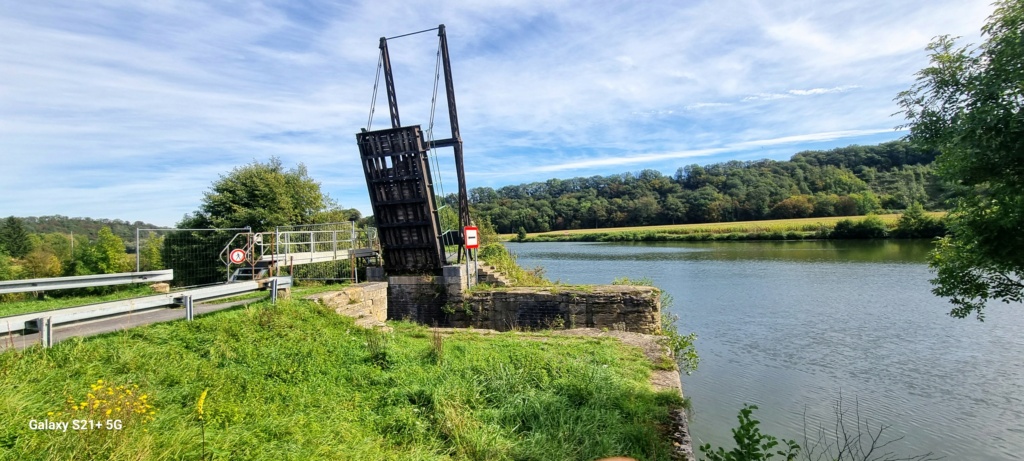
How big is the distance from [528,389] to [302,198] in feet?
64.2

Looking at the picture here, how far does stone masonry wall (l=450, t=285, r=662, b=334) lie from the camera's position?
11.5 meters

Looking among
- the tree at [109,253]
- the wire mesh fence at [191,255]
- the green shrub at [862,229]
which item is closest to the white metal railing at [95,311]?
the wire mesh fence at [191,255]

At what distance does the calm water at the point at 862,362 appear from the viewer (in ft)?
28.7

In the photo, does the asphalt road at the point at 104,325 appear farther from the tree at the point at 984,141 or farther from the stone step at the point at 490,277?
the tree at the point at 984,141

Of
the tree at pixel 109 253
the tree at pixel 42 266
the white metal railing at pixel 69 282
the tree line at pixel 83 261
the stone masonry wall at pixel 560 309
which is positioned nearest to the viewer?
the white metal railing at pixel 69 282

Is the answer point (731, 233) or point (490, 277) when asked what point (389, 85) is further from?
point (731, 233)

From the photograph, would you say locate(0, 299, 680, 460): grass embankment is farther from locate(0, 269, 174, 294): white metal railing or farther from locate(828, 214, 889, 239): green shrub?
locate(828, 214, 889, 239): green shrub

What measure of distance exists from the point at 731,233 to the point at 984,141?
60.1 meters

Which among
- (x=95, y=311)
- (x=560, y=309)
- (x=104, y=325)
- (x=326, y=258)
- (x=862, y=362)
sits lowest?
(x=862, y=362)

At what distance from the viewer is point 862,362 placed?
12.2 metres

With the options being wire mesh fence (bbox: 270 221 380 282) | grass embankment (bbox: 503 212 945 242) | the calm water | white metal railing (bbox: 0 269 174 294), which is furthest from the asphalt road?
grass embankment (bbox: 503 212 945 242)

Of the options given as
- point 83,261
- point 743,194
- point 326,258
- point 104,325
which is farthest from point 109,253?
point 743,194

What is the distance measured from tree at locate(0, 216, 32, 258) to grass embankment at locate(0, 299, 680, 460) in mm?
40880

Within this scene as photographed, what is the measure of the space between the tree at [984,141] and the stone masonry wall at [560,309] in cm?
568
